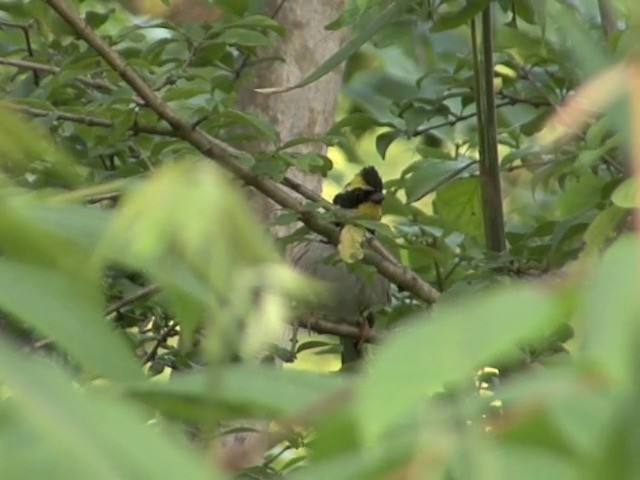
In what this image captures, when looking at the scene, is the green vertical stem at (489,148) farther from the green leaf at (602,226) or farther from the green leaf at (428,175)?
the green leaf at (602,226)

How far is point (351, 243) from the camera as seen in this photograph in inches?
78.0

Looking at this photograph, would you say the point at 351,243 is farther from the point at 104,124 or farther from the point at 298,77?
the point at 298,77

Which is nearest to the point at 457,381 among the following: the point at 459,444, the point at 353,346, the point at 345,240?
the point at 459,444

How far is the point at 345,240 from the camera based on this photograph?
6.49 ft

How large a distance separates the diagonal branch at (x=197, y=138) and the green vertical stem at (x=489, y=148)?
0.72 feet

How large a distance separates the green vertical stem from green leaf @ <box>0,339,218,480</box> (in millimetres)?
1847

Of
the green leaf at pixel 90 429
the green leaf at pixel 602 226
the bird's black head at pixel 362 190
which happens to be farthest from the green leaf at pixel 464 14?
the bird's black head at pixel 362 190

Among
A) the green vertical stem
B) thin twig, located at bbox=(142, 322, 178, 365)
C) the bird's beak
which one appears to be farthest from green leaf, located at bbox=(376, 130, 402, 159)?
the bird's beak

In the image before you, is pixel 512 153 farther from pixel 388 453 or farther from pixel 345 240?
pixel 388 453

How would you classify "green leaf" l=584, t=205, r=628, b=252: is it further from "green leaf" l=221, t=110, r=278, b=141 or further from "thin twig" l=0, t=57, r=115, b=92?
"thin twig" l=0, t=57, r=115, b=92

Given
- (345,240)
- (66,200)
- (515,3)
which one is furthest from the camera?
(515,3)

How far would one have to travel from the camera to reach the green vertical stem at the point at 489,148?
2.24 meters

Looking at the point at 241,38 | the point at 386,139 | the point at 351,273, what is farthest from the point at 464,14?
the point at 351,273

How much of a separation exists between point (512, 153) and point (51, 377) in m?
1.90
